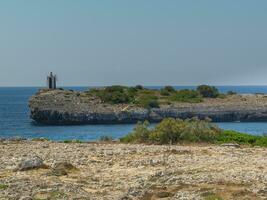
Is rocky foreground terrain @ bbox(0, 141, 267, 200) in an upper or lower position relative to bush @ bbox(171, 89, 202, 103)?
upper

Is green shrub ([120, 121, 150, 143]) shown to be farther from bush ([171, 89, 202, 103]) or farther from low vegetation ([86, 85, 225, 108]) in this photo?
bush ([171, 89, 202, 103])

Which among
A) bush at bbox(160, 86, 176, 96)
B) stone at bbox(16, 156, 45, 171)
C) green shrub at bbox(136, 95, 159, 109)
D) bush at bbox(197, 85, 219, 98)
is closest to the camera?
stone at bbox(16, 156, 45, 171)

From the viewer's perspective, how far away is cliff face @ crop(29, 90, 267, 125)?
340ft

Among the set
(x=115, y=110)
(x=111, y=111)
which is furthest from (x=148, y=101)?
(x=111, y=111)

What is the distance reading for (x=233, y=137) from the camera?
32.5 meters

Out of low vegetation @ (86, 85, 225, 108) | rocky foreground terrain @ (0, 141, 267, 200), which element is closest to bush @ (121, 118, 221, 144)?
rocky foreground terrain @ (0, 141, 267, 200)

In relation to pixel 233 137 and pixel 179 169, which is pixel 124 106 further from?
pixel 179 169

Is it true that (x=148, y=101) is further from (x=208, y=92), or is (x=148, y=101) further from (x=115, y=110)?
(x=208, y=92)

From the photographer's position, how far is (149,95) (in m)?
114

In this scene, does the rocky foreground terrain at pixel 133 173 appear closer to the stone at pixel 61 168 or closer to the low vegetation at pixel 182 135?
the stone at pixel 61 168

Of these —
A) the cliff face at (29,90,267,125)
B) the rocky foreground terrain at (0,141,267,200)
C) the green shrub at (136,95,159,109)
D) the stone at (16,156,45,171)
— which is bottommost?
the cliff face at (29,90,267,125)

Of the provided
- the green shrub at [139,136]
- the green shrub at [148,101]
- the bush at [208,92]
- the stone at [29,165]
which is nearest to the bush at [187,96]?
the bush at [208,92]

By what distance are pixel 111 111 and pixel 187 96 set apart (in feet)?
67.3

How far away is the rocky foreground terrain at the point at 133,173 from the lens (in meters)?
15.4
